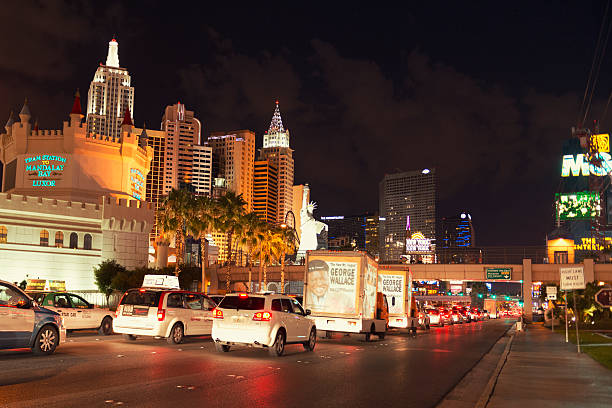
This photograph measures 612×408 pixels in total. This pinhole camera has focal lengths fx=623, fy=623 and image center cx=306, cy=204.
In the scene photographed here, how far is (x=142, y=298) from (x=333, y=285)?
26.2ft

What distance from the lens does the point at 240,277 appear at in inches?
3317

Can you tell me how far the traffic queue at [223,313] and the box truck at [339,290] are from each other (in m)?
0.04

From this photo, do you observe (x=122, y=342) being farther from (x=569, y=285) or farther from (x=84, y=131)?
(x=84, y=131)

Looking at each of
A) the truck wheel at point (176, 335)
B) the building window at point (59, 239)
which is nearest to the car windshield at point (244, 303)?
the truck wheel at point (176, 335)

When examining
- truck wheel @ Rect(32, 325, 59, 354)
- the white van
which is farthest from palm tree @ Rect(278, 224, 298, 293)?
truck wheel @ Rect(32, 325, 59, 354)

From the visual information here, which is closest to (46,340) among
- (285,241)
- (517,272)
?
(285,241)

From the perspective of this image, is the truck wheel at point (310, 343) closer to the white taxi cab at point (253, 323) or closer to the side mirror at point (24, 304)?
the white taxi cab at point (253, 323)

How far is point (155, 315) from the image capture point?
1994 cm

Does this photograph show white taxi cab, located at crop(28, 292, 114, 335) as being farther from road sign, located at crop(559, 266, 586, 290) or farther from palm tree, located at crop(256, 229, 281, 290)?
palm tree, located at crop(256, 229, 281, 290)

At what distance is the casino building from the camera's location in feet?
188

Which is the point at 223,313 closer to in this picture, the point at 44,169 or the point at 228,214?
the point at 228,214

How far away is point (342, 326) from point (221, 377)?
1312 centimetres

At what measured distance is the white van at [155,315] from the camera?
20.0 m

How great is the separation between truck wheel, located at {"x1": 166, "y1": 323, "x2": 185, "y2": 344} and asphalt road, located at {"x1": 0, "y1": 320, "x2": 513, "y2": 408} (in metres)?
1.05
